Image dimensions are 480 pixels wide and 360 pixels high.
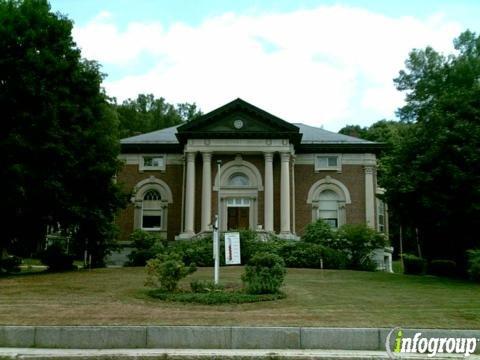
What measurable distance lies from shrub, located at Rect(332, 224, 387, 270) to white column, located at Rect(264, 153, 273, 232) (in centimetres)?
441

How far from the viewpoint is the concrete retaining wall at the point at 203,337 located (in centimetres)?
1128

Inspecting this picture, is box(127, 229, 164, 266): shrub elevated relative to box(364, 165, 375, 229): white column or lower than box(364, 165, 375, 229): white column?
lower

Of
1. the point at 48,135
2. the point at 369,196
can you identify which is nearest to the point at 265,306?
the point at 48,135

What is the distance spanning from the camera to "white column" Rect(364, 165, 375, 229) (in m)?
36.3

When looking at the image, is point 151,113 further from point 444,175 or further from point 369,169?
point 444,175

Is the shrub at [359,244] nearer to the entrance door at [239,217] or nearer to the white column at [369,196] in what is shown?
the white column at [369,196]

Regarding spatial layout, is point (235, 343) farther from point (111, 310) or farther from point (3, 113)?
point (3, 113)

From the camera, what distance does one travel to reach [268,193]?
33.9 meters

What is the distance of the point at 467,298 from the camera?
56.0 feet

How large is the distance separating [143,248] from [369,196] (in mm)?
15348

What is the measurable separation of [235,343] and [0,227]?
16689 millimetres

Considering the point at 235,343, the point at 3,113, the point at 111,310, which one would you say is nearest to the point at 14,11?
the point at 3,113

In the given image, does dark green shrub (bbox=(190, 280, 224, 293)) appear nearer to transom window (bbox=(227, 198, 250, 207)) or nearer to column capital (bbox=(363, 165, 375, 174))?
transom window (bbox=(227, 198, 250, 207))

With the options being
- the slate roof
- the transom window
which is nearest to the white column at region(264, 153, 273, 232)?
the transom window
